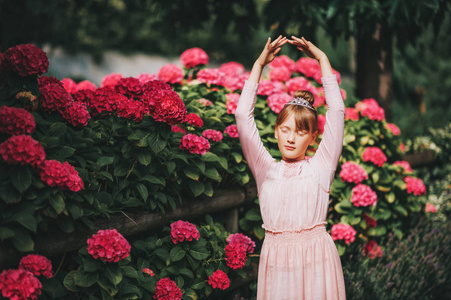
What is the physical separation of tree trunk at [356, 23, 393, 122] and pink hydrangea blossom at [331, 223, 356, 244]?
2.29 meters

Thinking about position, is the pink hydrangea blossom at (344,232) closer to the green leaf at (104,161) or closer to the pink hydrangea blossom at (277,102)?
the pink hydrangea blossom at (277,102)

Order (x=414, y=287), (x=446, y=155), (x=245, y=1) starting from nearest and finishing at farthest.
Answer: (x=414, y=287) → (x=245, y=1) → (x=446, y=155)

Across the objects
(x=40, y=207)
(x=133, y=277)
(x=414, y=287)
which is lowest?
(x=414, y=287)

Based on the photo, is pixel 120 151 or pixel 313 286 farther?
pixel 120 151

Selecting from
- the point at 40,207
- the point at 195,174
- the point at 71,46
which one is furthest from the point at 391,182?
the point at 71,46

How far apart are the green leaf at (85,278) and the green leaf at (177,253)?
58cm

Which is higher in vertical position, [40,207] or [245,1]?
[245,1]

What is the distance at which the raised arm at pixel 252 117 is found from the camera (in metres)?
2.46

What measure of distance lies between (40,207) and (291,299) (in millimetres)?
1353

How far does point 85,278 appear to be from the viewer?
234cm

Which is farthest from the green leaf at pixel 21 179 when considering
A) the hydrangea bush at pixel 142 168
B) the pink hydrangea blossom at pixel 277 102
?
the pink hydrangea blossom at pixel 277 102

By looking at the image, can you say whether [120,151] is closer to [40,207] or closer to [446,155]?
[40,207]

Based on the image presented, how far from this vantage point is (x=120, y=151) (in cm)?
283

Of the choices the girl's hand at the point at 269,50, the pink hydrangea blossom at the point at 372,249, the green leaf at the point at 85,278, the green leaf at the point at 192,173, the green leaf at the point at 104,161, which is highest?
the girl's hand at the point at 269,50
